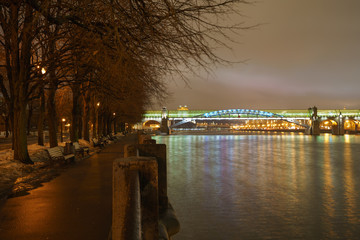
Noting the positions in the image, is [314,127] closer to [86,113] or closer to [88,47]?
[86,113]

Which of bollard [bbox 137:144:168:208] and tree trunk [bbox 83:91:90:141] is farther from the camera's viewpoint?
tree trunk [bbox 83:91:90:141]

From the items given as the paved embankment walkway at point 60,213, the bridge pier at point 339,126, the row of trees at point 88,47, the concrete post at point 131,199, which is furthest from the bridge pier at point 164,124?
the concrete post at point 131,199

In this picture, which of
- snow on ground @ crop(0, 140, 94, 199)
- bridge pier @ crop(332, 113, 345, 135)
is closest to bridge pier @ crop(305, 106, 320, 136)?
bridge pier @ crop(332, 113, 345, 135)

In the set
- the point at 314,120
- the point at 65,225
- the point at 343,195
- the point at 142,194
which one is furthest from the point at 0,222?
the point at 314,120

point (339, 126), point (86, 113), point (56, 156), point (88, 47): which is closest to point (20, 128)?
point (56, 156)

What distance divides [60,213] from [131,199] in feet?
18.8

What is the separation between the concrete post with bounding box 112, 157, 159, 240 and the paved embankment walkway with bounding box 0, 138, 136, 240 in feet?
8.56

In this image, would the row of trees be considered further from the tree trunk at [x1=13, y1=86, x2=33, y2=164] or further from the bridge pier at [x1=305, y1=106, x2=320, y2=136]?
the bridge pier at [x1=305, y1=106, x2=320, y2=136]

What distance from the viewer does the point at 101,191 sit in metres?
10.9

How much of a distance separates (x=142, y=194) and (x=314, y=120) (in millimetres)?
136992

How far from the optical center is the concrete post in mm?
2877

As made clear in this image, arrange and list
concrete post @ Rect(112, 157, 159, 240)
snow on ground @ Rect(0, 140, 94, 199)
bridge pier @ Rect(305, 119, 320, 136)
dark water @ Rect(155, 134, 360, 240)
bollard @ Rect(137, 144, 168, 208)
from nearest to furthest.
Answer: concrete post @ Rect(112, 157, 159, 240) < bollard @ Rect(137, 144, 168, 208) < dark water @ Rect(155, 134, 360, 240) < snow on ground @ Rect(0, 140, 94, 199) < bridge pier @ Rect(305, 119, 320, 136)

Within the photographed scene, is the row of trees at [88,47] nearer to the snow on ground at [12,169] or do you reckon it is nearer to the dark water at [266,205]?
the snow on ground at [12,169]

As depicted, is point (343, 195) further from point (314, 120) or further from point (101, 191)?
point (314, 120)
